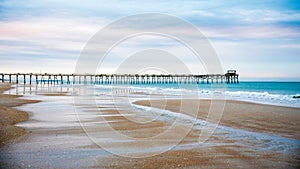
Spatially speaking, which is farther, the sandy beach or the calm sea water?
the calm sea water

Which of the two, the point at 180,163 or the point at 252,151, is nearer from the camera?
the point at 180,163

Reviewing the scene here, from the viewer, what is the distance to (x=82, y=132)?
10.1 metres

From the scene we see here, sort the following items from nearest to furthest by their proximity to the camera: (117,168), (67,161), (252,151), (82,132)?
(117,168) → (67,161) → (252,151) → (82,132)

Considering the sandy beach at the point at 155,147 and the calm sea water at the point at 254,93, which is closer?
the sandy beach at the point at 155,147

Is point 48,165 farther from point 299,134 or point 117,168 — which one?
point 299,134

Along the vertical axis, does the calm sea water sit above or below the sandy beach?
below

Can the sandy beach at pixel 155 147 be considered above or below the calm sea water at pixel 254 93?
above

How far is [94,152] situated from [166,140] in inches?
103

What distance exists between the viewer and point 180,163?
21.4ft

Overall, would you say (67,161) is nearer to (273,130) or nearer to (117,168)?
(117,168)

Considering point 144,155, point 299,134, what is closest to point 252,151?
point 144,155

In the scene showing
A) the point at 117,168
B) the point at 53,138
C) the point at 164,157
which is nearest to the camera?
the point at 117,168

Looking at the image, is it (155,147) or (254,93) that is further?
(254,93)

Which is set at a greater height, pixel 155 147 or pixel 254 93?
pixel 155 147
